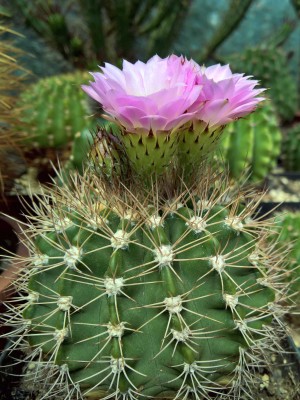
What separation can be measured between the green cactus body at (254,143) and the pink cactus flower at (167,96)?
91 centimetres

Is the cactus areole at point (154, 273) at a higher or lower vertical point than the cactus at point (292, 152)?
higher

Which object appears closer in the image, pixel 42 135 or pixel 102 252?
pixel 102 252

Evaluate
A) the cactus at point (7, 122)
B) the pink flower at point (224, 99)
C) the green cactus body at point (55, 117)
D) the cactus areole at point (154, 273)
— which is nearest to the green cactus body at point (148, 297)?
the cactus areole at point (154, 273)

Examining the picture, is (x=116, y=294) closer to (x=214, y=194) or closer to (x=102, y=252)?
(x=102, y=252)

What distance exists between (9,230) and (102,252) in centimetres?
52

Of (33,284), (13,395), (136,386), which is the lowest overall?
(13,395)

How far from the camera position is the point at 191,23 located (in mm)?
3631

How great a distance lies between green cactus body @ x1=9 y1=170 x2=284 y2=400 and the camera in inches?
27.2

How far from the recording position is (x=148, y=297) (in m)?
0.70

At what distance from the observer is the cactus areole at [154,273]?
685 millimetres

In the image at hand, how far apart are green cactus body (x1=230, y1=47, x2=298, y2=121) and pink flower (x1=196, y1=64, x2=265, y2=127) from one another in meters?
2.00

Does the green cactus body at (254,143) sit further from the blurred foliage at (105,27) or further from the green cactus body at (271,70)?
the blurred foliage at (105,27)

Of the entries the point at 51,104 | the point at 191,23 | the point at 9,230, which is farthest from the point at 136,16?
the point at 9,230

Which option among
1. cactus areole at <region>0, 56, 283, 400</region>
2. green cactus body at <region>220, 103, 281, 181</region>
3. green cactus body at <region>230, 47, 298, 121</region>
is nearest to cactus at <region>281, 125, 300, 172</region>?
green cactus body at <region>220, 103, 281, 181</region>
